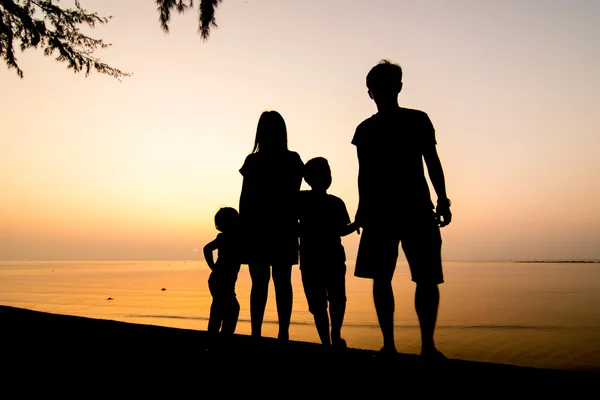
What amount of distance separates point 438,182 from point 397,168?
303 mm

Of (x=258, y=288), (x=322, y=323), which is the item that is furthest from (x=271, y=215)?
(x=322, y=323)

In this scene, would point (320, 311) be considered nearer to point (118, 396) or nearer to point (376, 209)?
point (376, 209)

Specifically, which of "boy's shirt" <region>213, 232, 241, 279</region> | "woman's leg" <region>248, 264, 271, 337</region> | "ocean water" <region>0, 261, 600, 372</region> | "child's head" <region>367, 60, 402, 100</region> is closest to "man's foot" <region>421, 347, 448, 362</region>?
"woman's leg" <region>248, 264, 271, 337</region>

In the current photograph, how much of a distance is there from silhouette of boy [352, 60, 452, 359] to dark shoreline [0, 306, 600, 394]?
44 cm

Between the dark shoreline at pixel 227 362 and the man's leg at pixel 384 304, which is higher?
the man's leg at pixel 384 304

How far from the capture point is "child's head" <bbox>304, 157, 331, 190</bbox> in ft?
14.6

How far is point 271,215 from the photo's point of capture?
12.6 feet

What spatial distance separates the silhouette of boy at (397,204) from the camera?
10.3ft

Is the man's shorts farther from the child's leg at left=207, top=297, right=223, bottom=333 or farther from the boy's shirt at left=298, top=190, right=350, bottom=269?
the child's leg at left=207, top=297, right=223, bottom=333

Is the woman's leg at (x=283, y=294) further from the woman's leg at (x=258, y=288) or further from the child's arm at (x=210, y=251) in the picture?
the child's arm at (x=210, y=251)

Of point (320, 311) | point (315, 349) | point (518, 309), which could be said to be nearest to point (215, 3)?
point (320, 311)

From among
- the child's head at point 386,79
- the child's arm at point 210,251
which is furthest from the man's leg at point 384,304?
the child's arm at point 210,251

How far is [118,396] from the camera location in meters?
2.21

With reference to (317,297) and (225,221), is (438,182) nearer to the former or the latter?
(317,297)
